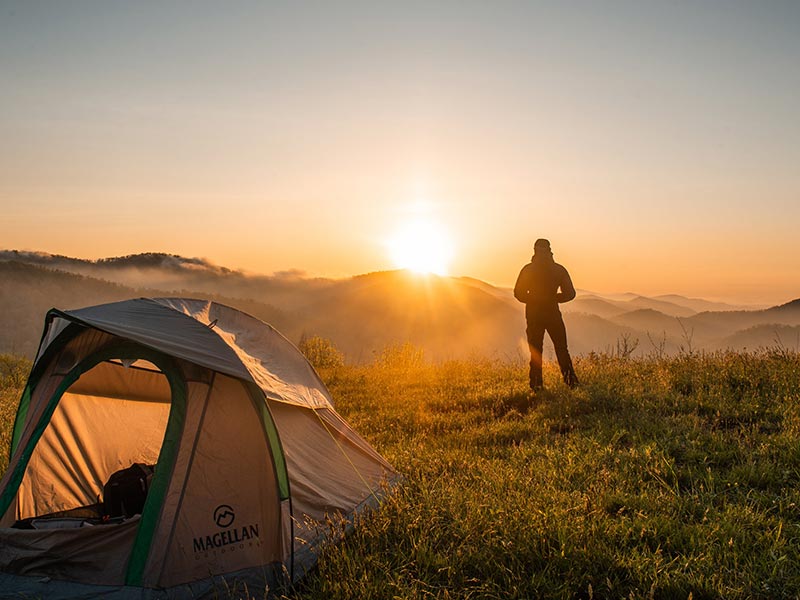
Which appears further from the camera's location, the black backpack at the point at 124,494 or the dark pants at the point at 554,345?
the dark pants at the point at 554,345

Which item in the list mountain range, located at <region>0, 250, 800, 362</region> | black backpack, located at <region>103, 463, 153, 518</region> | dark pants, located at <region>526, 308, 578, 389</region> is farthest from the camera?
mountain range, located at <region>0, 250, 800, 362</region>

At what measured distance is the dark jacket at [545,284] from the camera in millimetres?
10781

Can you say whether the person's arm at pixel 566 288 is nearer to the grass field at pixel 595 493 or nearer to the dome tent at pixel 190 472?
the grass field at pixel 595 493

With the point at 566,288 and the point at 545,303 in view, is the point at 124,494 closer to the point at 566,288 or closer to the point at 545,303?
the point at 545,303

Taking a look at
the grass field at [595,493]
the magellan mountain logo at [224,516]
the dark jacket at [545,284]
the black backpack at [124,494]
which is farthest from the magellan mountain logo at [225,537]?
the dark jacket at [545,284]

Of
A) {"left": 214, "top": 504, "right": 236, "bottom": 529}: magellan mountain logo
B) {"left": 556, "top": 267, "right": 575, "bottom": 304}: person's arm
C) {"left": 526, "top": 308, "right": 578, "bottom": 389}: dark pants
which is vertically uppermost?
{"left": 556, "top": 267, "right": 575, "bottom": 304}: person's arm

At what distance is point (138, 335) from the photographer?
5.07 meters

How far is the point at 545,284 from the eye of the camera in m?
10.8

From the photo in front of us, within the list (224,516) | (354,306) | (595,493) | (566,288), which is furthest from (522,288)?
(354,306)

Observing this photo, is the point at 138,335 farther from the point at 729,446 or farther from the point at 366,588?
the point at 729,446

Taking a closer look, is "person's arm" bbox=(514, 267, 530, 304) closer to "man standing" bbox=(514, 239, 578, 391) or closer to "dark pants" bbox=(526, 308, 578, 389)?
"man standing" bbox=(514, 239, 578, 391)

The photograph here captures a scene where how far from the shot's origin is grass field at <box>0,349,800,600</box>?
4227 millimetres

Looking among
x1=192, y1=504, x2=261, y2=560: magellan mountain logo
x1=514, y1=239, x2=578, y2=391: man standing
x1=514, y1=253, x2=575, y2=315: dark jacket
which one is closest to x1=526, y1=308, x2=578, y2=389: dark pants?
x1=514, y1=239, x2=578, y2=391: man standing

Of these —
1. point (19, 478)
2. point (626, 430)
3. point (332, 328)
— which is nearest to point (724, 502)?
point (626, 430)
